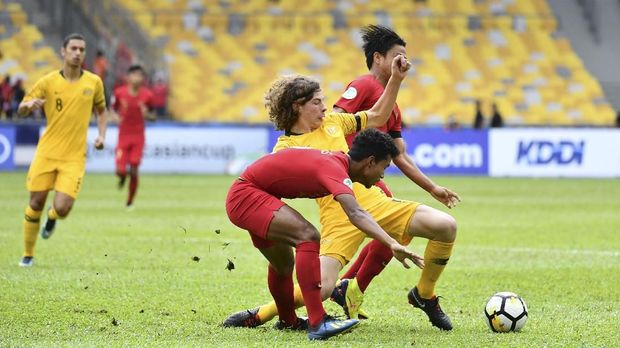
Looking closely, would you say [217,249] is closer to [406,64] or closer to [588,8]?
[406,64]

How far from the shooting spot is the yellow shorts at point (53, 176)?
12.0 m

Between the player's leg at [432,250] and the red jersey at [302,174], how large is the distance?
0.83 meters

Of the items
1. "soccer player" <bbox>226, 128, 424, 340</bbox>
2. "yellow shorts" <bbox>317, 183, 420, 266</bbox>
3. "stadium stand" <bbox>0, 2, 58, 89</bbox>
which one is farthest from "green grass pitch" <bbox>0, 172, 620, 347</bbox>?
"stadium stand" <bbox>0, 2, 58, 89</bbox>

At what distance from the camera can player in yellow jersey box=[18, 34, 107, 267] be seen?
39.4 ft

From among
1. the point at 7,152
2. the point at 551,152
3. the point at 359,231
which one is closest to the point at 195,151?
the point at 7,152

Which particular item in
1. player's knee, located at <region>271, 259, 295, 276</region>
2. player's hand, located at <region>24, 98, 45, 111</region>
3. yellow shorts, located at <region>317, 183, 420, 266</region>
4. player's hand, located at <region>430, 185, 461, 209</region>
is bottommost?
player's knee, located at <region>271, 259, 295, 276</region>

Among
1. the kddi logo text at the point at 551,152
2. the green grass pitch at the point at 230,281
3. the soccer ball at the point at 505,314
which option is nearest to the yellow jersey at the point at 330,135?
the green grass pitch at the point at 230,281

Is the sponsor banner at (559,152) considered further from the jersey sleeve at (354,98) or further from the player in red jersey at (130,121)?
the jersey sleeve at (354,98)

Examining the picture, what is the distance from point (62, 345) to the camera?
685 centimetres

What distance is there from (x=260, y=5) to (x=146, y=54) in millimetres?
5791

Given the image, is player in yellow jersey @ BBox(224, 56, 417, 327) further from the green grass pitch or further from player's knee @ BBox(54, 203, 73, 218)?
player's knee @ BBox(54, 203, 73, 218)

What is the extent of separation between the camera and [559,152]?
1232 inches

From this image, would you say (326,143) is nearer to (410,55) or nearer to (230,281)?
(230,281)

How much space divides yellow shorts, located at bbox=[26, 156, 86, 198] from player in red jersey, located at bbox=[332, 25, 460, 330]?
4458 mm
